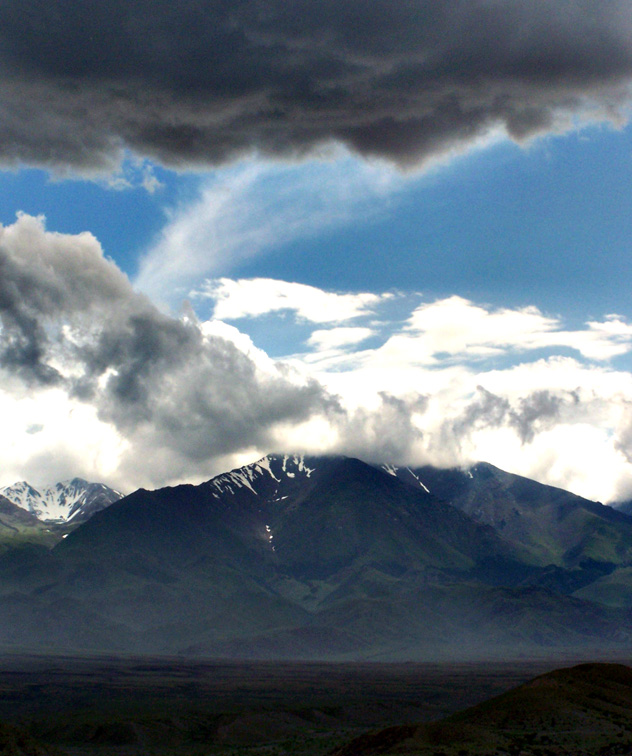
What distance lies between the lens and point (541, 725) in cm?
12331

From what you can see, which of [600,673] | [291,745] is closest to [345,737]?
[291,745]

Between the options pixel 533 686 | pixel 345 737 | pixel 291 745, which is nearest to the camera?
pixel 533 686

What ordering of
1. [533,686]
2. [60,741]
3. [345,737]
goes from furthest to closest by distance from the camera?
[60,741]
[345,737]
[533,686]

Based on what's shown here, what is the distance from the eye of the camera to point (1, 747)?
118 meters

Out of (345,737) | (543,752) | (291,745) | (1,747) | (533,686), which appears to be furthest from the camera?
(345,737)

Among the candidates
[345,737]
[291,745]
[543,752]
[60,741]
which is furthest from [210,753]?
[543,752]

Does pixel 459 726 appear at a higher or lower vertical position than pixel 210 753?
higher

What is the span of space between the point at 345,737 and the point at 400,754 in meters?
78.9

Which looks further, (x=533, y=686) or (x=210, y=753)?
(x=210, y=753)

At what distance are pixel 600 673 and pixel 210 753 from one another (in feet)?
251

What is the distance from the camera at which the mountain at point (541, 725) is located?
110 meters

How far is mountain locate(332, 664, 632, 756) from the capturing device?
4343 inches

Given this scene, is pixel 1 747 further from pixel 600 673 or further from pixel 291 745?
pixel 600 673

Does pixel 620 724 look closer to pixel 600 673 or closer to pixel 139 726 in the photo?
pixel 600 673
